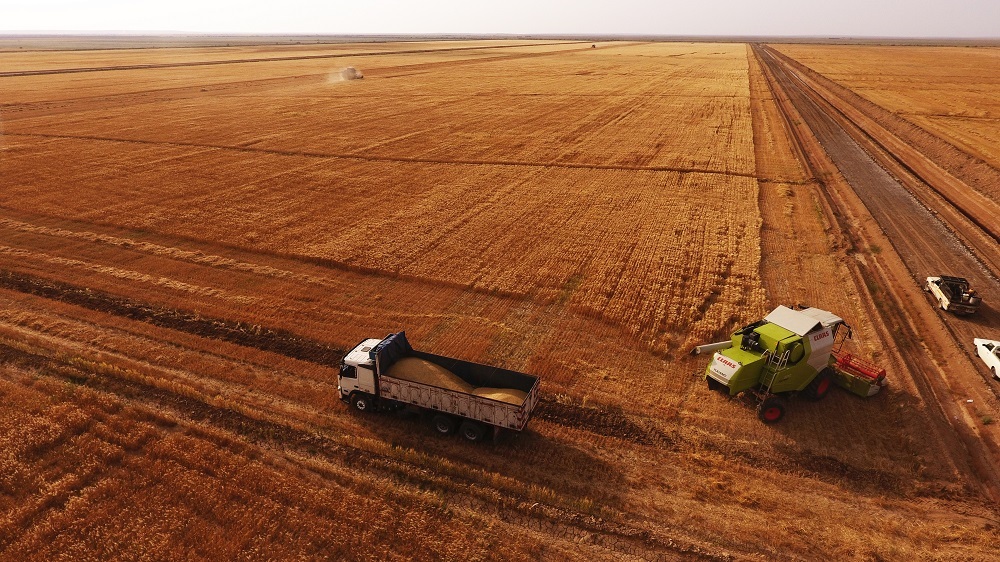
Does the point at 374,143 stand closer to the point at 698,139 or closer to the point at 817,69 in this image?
the point at 698,139

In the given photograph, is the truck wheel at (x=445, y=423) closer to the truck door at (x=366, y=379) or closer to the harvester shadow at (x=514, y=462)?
the harvester shadow at (x=514, y=462)

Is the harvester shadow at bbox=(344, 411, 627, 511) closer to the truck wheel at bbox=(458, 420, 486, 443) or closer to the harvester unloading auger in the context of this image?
the truck wheel at bbox=(458, 420, 486, 443)

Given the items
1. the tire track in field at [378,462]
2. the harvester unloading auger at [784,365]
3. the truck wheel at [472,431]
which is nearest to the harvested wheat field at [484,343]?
the tire track in field at [378,462]

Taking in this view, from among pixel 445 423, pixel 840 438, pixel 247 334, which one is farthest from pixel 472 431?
pixel 840 438

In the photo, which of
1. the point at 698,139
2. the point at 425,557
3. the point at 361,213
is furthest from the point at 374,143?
the point at 425,557

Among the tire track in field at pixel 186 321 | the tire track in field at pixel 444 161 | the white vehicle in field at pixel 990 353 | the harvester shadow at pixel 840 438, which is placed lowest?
the harvester shadow at pixel 840 438

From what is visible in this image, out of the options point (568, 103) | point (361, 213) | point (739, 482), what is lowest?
point (739, 482)

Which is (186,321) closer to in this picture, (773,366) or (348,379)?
(348,379)
